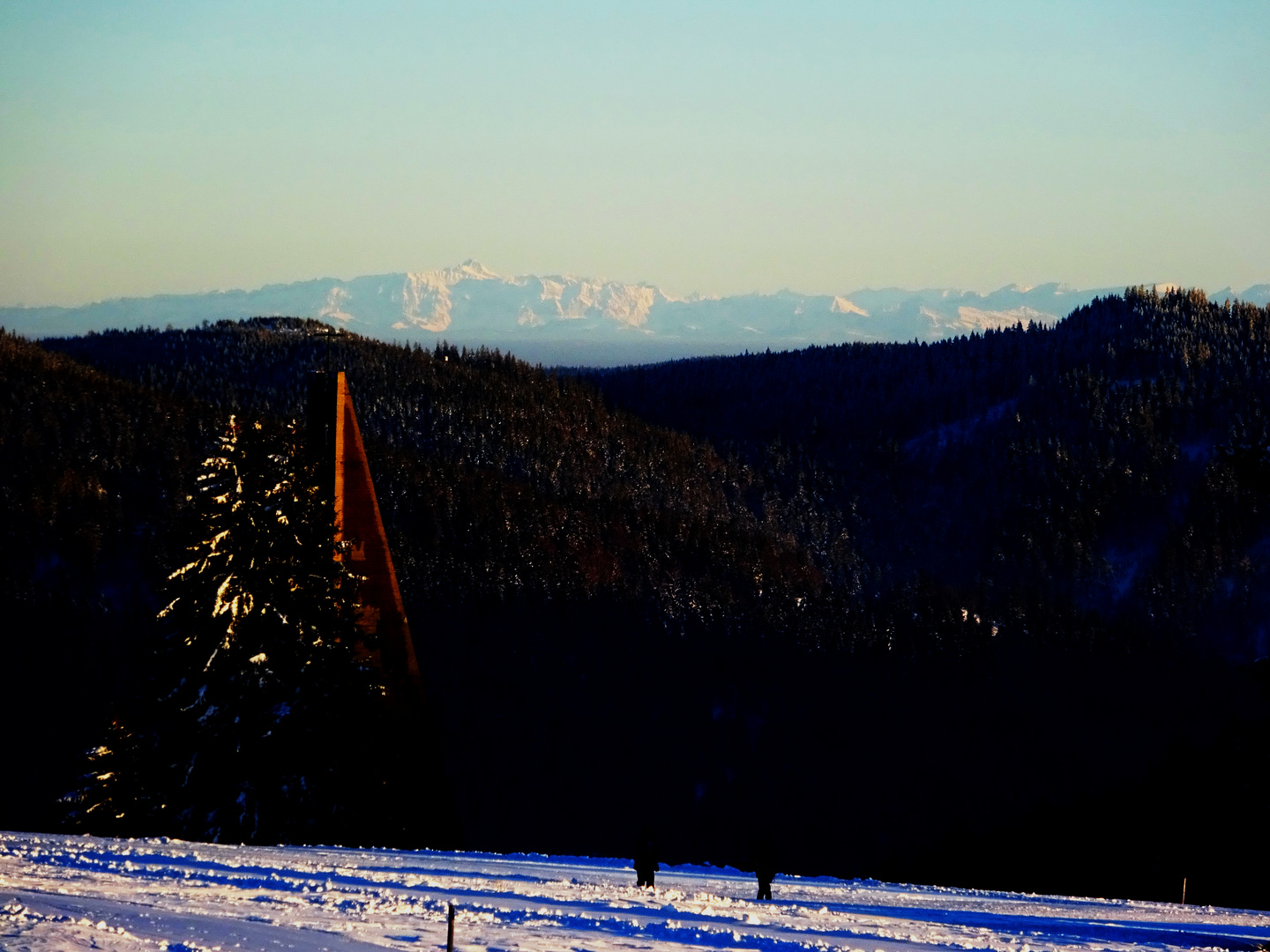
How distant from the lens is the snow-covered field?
14031 millimetres

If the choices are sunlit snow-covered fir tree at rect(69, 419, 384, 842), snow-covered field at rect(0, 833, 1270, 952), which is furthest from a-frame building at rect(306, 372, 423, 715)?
snow-covered field at rect(0, 833, 1270, 952)

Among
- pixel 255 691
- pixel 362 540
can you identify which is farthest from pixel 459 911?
pixel 362 540

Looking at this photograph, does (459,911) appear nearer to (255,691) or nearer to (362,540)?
(255,691)

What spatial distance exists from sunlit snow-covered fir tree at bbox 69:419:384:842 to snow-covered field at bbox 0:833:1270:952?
2931mm

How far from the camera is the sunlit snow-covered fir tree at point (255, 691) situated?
2503 cm

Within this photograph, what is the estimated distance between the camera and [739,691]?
5965 inches

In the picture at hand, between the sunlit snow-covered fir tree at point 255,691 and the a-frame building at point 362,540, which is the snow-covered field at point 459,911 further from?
the a-frame building at point 362,540

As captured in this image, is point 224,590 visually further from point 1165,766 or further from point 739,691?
point 739,691

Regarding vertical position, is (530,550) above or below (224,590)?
below

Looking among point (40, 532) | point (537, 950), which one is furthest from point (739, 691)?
point (537, 950)

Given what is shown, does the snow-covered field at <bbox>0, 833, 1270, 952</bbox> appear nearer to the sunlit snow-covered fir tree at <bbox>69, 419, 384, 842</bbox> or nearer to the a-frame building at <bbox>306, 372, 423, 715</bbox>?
the sunlit snow-covered fir tree at <bbox>69, 419, 384, 842</bbox>

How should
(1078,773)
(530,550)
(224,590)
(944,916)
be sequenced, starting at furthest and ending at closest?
(530,550)
(1078,773)
(224,590)
(944,916)

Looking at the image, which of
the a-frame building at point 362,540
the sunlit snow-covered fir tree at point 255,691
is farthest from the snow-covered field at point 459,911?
the a-frame building at point 362,540

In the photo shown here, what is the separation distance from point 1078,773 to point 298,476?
137m
